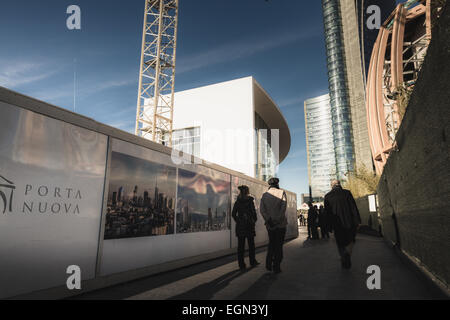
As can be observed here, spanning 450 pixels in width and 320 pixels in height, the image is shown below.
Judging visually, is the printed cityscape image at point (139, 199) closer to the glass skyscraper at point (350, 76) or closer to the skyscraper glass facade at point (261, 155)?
the skyscraper glass facade at point (261, 155)

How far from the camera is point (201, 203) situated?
662 cm

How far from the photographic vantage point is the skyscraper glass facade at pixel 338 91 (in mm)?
79938

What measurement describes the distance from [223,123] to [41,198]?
26708 mm

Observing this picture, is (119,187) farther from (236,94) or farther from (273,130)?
(273,130)

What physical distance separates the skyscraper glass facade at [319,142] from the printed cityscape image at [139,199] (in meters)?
126

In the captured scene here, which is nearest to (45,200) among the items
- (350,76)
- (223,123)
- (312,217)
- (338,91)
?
(312,217)

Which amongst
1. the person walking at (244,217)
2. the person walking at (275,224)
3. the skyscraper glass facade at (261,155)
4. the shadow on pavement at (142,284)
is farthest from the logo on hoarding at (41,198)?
the skyscraper glass facade at (261,155)

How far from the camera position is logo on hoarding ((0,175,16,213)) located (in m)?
2.86

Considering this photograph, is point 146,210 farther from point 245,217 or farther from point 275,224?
point 275,224

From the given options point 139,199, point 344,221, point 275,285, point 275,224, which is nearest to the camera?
point 275,285

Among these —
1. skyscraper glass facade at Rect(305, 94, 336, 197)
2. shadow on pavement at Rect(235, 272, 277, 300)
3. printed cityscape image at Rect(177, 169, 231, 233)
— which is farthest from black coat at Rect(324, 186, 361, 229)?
skyscraper glass facade at Rect(305, 94, 336, 197)

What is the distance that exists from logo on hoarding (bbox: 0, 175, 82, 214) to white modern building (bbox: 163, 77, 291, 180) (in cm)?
2317

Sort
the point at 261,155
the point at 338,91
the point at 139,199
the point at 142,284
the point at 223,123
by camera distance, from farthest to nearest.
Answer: the point at 338,91, the point at 261,155, the point at 223,123, the point at 139,199, the point at 142,284

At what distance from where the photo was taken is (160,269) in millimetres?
5016
